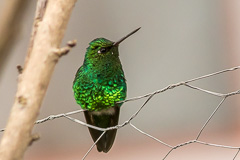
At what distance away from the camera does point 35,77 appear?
564 mm

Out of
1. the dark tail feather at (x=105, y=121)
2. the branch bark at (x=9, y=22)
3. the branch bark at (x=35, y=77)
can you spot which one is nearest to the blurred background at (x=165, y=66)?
the dark tail feather at (x=105, y=121)

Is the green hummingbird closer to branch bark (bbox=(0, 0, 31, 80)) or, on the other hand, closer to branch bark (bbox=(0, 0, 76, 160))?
branch bark (bbox=(0, 0, 76, 160))

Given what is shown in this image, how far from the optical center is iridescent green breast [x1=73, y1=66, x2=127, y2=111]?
1266 mm

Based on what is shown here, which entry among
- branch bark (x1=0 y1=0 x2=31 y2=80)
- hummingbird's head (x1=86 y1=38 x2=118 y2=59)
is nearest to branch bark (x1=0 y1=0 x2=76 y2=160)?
branch bark (x1=0 y1=0 x2=31 y2=80)

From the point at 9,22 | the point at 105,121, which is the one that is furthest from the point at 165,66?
the point at 9,22

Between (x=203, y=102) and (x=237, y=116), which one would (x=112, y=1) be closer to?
(x=203, y=102)

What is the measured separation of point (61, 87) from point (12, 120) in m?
2.14

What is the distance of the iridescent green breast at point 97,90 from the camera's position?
1266 mm

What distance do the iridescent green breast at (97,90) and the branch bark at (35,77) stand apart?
2.11ft

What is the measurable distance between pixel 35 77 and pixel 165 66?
83.0 inches

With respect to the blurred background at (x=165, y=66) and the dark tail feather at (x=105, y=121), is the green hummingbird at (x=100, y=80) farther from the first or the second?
the blurred background at (x=165, y=66)

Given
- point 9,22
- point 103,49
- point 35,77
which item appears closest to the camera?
point 9,22

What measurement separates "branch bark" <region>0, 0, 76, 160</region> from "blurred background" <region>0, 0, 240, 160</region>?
6.49ft

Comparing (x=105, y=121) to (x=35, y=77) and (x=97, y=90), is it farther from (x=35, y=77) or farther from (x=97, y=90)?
(x=35, y=77)
